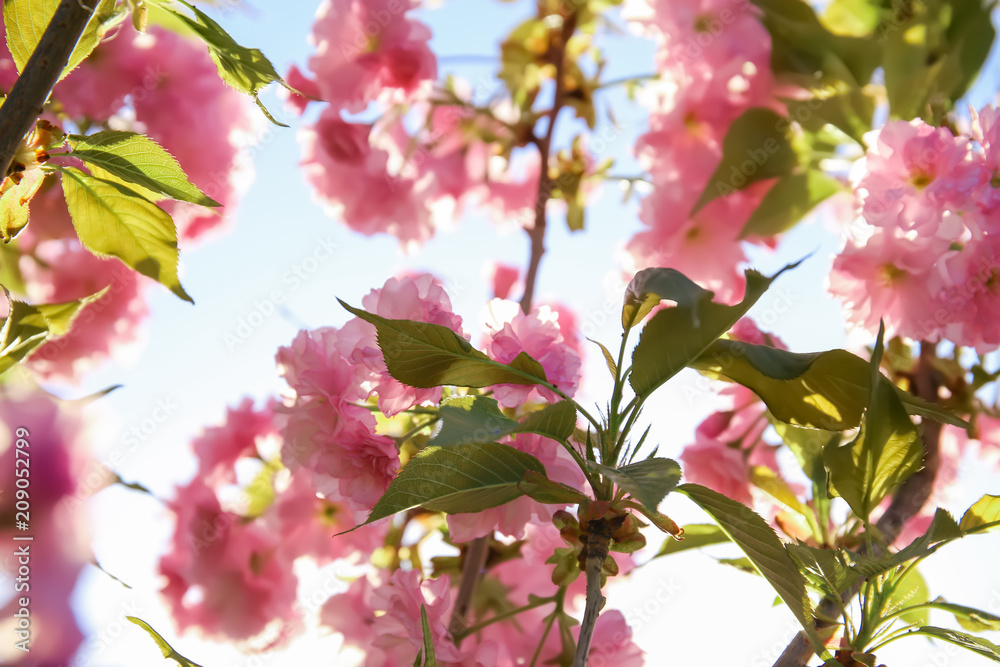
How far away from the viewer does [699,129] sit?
113cm

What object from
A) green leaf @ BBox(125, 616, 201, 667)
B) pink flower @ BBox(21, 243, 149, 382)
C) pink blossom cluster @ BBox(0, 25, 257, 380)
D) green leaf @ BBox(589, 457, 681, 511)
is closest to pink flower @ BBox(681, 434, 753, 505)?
green leaf @ BBox(589, 457, 681, 511)

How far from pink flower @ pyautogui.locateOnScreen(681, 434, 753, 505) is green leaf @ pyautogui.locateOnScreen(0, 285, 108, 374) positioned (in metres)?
0.70

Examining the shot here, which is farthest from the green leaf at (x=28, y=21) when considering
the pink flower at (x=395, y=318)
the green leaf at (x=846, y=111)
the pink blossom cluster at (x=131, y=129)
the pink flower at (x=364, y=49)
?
the green leaf at (x=846, y=111)

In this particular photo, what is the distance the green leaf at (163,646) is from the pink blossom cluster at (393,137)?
2.84 ft

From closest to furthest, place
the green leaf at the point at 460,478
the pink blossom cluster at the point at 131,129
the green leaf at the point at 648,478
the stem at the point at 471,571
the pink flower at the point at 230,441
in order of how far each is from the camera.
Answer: the green leaf at the point at 648,478 → the green leaf at the point at 460,478 → the stem at the point at 471,571 → the pink blossom cluster at the point at 131,129 → the pink flower at the point at 230,441

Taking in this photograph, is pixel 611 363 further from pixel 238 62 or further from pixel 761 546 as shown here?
pixel 238 62

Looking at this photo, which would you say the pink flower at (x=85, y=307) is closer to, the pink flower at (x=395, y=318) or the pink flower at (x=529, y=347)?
the pink flower at (x=395, y=318)

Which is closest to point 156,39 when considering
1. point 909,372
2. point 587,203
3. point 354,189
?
point 354,189

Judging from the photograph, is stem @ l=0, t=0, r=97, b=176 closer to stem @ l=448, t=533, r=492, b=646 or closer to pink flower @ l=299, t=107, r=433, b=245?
stem @ l=448, t=533, r=492, b=646

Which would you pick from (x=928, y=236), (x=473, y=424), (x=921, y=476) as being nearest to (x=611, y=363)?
(x=473, y=424)

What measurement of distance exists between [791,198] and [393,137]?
674 millimetres

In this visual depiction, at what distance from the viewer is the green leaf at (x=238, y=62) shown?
1.68 feet

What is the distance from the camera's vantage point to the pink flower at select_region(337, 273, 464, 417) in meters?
0.58

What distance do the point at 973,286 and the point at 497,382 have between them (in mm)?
532
